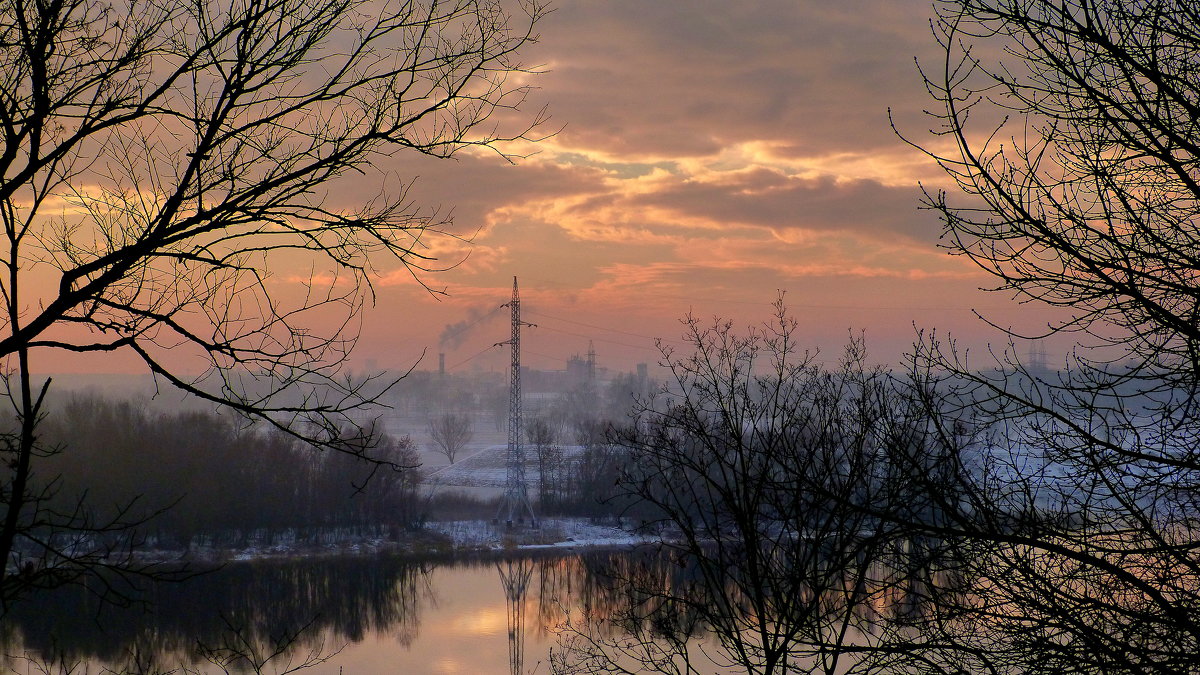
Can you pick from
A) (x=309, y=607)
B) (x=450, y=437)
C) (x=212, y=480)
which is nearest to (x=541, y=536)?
(x=309, y=607)

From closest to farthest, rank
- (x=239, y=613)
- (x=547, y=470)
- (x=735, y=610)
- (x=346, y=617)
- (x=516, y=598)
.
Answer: (x=735, y=610) < (x=239, y=613) < (x=346, y=617) < (x=516, y=598) < (x=547, y=470)

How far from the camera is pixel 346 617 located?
78.3 feet

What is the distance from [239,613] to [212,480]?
12.0 metres

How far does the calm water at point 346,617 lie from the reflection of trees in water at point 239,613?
39mm

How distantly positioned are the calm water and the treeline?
3104 millimetres

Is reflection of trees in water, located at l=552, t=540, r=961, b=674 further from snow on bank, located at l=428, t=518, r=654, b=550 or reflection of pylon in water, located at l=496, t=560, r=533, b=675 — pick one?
snow on bank, located at l=428, t=518, r=654, b=550

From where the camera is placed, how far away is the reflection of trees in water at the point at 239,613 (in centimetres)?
2061

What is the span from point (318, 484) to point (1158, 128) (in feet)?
119

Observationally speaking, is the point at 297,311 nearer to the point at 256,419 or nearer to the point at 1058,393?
the point at 256,419

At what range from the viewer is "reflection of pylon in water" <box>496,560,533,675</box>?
19.9m

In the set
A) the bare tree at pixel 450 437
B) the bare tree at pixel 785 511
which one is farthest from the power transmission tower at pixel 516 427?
the bare tree at pixel 450 437

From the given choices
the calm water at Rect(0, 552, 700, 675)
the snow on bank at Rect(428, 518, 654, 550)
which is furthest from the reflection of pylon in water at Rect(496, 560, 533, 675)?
the snow on bank at Rect(428, 518, 654, 550)

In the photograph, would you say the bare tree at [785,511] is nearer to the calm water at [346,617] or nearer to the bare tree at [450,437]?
the calm water at [346,617]

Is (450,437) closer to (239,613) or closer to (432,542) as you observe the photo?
(432,542)
